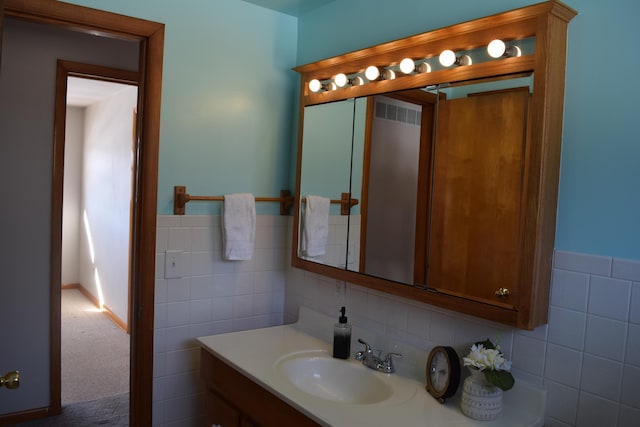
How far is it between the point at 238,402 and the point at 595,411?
4.02ft

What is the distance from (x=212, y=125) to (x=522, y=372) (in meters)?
1.63

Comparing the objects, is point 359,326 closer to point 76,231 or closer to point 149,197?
point 149,197

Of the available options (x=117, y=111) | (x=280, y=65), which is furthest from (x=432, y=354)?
(x=117, y=111)

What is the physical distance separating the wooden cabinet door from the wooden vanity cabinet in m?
0.66

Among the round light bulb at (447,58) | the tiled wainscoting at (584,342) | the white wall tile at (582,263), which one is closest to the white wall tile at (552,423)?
the tiled wainscoting at (584,342)

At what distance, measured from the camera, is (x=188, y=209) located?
2.35 m

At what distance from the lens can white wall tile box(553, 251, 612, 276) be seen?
1412 mm

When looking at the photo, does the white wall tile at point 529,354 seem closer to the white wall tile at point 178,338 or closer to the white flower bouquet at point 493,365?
the white flower bouquet at point 493,365

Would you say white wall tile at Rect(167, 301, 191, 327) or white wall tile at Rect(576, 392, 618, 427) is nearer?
white wall tile at Rect(576, 392, 618, 427)

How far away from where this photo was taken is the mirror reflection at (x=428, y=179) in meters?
1.58

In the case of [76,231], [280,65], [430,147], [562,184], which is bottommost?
[76,231]

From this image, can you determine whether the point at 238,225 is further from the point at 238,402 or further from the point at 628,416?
the point at 628,416

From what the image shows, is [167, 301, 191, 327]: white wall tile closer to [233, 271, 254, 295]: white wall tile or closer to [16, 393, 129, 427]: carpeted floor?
[233, 271, 254, 295]: white wall tile

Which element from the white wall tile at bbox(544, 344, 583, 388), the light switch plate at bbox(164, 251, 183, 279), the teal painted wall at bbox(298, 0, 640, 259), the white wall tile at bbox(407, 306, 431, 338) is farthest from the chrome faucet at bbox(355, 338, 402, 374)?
the light switch plate at bbox(164, 251, 183, 279)
